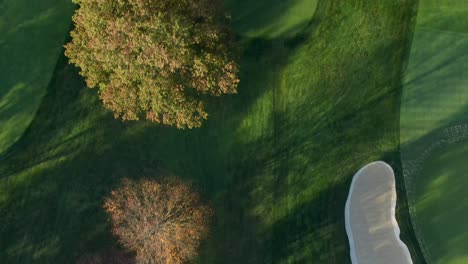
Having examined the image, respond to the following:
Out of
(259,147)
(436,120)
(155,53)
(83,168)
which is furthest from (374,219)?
(83,168)

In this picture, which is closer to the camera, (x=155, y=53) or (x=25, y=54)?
(x=155, y=53)

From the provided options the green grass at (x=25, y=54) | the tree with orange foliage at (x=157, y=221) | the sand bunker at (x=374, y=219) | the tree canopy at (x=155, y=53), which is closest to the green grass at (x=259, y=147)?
the sand bunker at (x=374, y=219)

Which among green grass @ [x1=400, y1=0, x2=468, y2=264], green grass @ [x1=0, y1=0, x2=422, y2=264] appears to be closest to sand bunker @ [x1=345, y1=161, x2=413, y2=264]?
green grass @ [x1=0, y1=0, x2=422, y2=264]

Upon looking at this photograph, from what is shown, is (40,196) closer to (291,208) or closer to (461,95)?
(291,208)

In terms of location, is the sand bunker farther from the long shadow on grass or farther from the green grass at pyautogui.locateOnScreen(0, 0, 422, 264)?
the long shadow on grass

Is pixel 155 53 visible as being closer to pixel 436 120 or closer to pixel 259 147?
pixel 259 147

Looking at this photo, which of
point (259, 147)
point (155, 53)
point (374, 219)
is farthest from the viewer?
point (259, 147)
